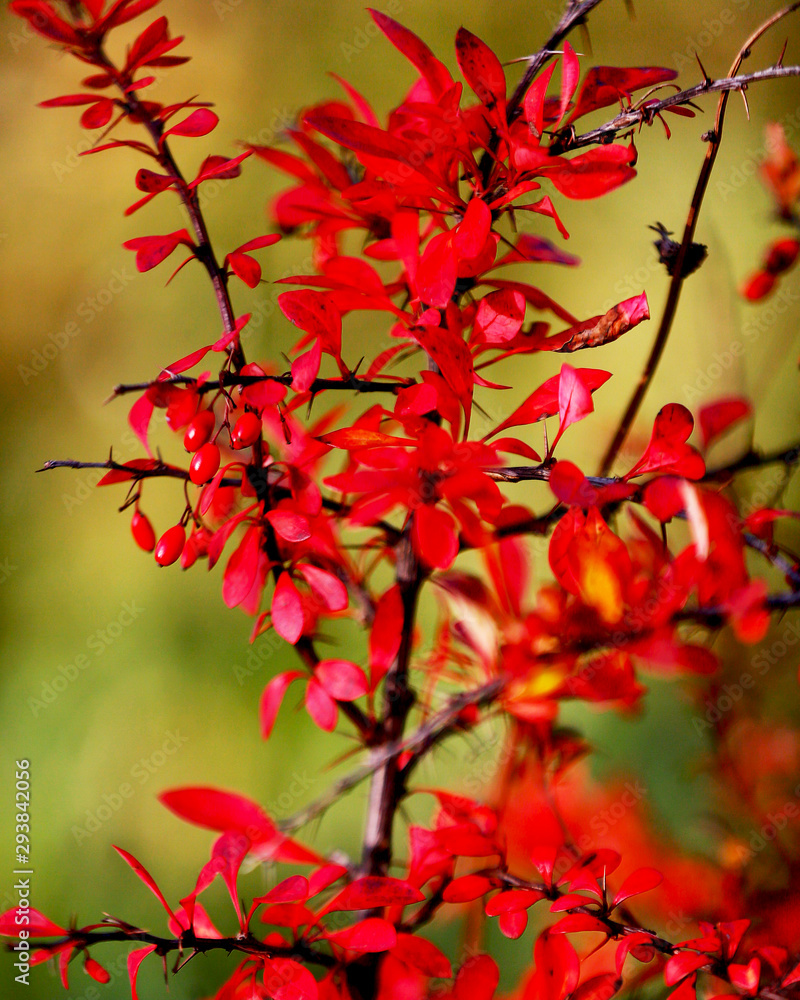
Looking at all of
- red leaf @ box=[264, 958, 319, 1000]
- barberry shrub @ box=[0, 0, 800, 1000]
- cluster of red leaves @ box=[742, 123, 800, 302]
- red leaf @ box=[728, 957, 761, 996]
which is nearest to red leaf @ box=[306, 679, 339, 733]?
barberry shrub @ box=[0, 0, 800, 1000]

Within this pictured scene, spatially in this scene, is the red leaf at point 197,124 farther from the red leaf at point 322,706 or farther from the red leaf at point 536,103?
the red leaf at point 322,706

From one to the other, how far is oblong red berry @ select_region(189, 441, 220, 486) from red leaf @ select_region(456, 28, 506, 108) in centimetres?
19

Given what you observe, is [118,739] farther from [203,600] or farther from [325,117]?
[325,117]

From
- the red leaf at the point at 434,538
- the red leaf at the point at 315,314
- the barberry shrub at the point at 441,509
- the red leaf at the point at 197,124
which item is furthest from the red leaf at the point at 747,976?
the red leaf at the point at 197,124

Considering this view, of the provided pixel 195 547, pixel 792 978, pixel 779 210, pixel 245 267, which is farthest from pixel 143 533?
pixel 779 210

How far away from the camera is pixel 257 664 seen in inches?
40.7

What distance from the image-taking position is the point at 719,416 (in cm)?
Answer: 41

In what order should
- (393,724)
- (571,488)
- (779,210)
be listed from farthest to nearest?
(779,210), (393,724), (571,488)

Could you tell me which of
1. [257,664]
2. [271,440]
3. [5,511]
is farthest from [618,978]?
[5,511]

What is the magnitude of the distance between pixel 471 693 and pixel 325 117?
28cm

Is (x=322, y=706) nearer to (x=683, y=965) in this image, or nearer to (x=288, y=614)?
(x=288, y=614)

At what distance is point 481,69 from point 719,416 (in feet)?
0.74

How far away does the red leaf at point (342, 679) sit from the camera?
1.18 ft

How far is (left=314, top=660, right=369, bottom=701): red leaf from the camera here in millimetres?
359
